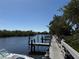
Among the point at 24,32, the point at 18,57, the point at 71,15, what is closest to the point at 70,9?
the point at 71,15

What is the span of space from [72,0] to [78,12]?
1387mm

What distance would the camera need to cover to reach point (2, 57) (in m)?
7.87

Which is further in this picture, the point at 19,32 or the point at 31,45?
the point at 19,32

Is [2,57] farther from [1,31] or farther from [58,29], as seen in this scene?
[1,31]

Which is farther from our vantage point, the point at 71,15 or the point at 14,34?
the point at 14,34

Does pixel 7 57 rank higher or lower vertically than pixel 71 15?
lower

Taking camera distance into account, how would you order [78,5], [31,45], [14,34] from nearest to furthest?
1. [78,5]
2. [31,45]
3. [14,34]

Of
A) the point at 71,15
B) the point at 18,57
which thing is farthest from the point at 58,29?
the point at 18,57

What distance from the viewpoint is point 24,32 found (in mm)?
155875

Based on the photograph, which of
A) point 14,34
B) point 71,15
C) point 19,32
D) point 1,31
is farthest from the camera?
point 19,32

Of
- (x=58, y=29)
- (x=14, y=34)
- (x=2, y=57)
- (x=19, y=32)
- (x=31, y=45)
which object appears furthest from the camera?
(x=19, y=32)

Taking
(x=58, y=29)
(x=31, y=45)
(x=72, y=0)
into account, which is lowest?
(x=31, y=45)

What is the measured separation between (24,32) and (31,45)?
11911 centimetres

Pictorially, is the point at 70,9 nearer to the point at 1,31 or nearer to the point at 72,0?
the point at 72,0
